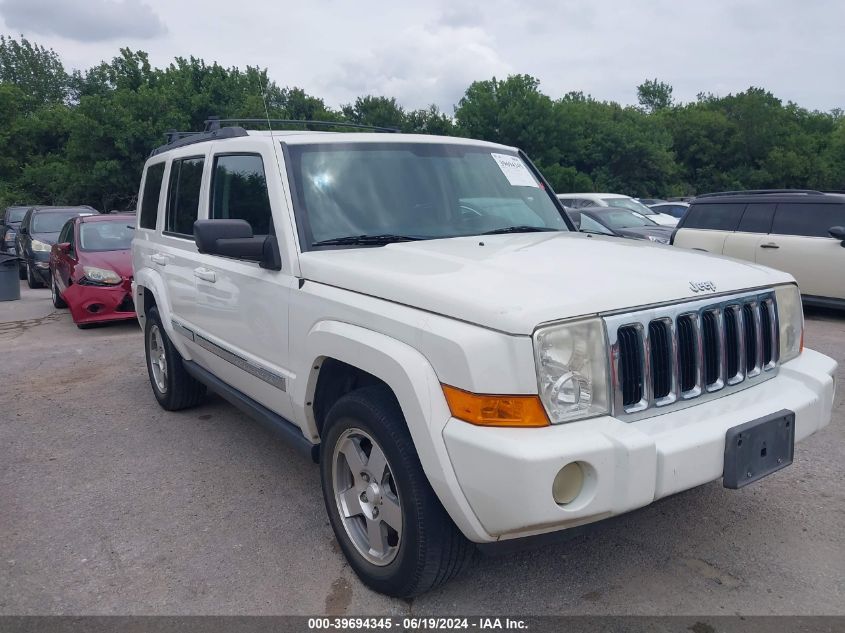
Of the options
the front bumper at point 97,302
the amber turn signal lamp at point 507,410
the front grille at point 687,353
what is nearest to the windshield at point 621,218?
the front bumper at point 97,302

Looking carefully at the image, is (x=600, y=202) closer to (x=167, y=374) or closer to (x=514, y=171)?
(x=514, y=171)

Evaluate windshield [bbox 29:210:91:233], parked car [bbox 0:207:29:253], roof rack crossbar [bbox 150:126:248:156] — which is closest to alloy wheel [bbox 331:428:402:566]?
roof rack crossbar [bbox 150:126:248:156]

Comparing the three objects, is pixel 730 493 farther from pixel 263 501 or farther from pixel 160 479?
pixel 160 479

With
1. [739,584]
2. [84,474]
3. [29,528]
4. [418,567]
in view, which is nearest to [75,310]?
[84,474]

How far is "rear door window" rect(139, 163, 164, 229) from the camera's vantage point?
5582mm

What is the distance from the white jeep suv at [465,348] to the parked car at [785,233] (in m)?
6.11

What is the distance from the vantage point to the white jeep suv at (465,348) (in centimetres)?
239

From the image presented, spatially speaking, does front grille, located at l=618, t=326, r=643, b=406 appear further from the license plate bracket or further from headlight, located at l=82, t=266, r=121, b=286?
headlight, located at l=82, t=266, r=121, b=286

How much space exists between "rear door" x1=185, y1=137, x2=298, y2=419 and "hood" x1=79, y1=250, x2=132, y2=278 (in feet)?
17.8

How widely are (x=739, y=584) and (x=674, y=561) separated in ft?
0.94

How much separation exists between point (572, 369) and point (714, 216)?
8.81m

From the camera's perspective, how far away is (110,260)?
9602mm

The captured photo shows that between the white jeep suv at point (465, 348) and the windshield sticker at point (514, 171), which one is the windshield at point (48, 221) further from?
Result: the windshield sticker at point (514, 171)

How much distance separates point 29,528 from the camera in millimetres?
3721
